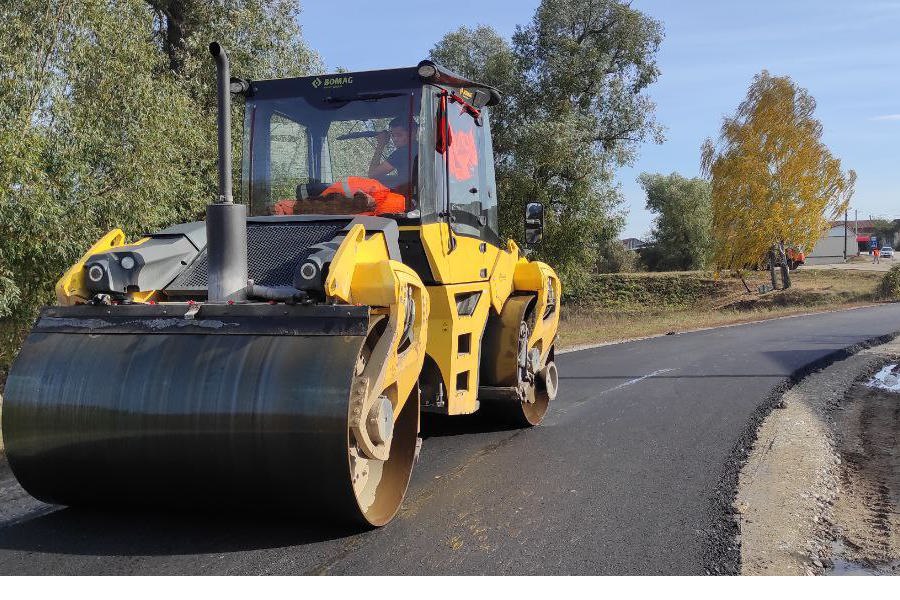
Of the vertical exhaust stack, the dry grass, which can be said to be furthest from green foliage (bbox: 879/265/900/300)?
the vertical exhaust stack

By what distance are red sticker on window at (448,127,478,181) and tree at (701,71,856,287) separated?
31767mm

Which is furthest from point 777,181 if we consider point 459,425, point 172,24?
point 459,425

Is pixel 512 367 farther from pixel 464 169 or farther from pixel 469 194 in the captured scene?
pixel 464 169

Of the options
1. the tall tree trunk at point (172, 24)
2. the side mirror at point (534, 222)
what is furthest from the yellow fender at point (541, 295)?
the tall tree trunk at point (172, 24)

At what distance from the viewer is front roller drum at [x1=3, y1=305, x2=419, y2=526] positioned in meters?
3.89

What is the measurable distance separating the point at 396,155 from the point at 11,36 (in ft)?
26.5

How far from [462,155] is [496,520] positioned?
9.47 ft

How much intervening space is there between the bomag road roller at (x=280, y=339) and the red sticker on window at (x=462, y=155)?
17 cm

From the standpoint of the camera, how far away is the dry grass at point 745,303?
1098 inches

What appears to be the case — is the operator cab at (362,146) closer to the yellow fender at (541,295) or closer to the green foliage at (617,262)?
the yellow fender at (541,295)

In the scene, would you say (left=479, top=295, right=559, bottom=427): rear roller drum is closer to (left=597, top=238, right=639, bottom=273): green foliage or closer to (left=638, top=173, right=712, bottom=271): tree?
(left=597, top=238, right=639, bottom=273): green foliage

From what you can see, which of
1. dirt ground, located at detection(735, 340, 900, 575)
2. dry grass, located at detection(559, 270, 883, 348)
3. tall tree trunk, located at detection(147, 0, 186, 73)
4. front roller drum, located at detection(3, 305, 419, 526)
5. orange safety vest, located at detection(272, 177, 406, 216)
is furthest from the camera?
dry grass, located at detection(559, 270, 883, 348)

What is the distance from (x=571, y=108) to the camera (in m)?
24.8

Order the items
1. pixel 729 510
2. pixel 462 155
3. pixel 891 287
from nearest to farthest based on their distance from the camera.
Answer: pixel 729 510 → pixel 462 155 → pixel 891 287
